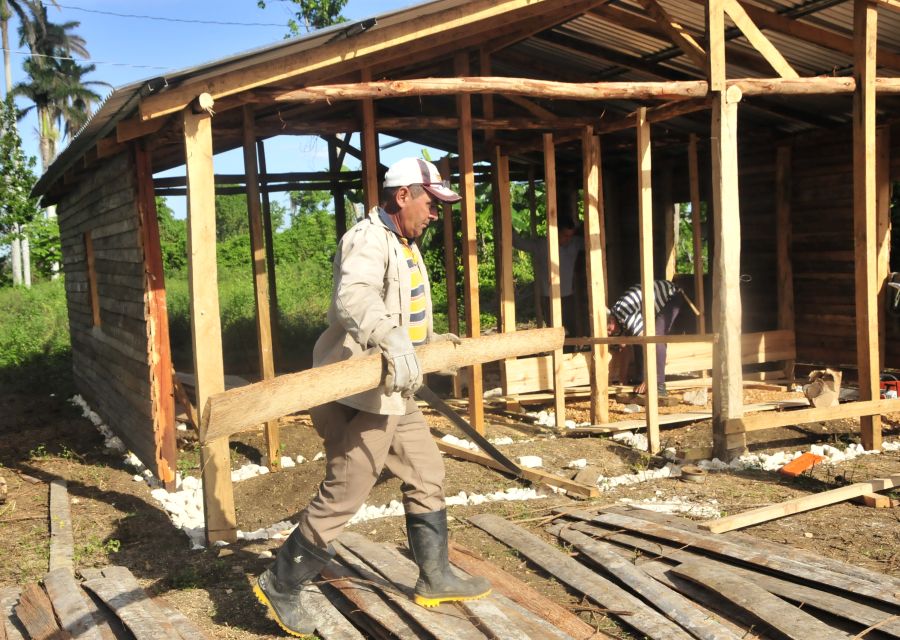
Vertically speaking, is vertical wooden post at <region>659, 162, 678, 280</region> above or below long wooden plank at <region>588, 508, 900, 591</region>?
above

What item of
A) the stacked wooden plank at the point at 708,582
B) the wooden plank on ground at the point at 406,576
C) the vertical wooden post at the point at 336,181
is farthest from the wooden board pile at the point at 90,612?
the vertical wooden post at the point at 336,181

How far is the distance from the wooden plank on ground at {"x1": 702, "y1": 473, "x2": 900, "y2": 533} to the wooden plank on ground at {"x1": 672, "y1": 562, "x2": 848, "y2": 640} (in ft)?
2.58

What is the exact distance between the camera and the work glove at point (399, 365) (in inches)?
137

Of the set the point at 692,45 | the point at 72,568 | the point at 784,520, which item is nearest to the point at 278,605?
the point at 72,568

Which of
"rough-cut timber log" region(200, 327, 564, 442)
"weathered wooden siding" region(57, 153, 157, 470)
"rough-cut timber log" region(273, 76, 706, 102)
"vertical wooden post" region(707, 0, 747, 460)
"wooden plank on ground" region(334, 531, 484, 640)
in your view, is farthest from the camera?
"weathered wooden siding" region(57, 153, 157, 470)

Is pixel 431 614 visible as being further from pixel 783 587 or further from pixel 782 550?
pixel 782 550

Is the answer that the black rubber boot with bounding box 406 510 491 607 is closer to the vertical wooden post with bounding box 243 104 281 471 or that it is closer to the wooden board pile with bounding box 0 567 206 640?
the wooden board pile with bounding box 0 567 206 640

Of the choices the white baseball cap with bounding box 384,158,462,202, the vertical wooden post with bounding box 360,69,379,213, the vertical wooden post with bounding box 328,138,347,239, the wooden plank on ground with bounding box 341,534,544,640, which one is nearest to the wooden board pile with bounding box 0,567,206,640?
the wooden plank on ground with bounding box 341,534,544,640

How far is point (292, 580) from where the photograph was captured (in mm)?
3895

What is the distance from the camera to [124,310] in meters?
8.35

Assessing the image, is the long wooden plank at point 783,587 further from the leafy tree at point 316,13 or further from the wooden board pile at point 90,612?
the leafy tree at point 316,13

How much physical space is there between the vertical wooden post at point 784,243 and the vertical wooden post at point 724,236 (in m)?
4.67

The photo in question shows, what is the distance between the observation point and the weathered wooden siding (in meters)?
7.63

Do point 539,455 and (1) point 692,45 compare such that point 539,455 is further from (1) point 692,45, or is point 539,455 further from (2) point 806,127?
(2) point 806,127
